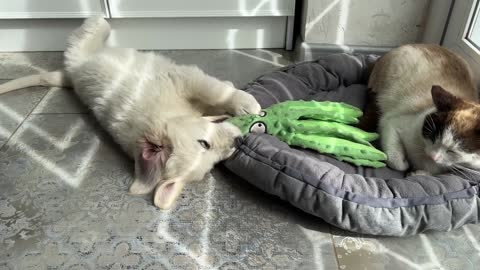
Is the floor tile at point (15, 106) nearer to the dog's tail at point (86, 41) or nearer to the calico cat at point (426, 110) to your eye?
the dog's tail at point (86, 41)

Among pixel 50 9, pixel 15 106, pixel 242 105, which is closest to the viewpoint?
pixel 242 105

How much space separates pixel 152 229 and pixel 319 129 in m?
0.70

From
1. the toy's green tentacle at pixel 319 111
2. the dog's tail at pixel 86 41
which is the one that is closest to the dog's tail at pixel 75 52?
the dog's tail at pixel 86 41

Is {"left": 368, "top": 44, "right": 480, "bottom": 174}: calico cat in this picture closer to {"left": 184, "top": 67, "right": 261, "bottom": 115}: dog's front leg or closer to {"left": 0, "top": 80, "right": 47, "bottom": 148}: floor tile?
{"left": 184, "top": 67, "right": 261, "bottom": 115}: dog's front leg

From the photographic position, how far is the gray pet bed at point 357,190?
1.28 m

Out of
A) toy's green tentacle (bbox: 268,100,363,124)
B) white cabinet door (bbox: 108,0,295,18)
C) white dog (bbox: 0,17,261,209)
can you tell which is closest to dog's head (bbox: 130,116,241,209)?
white dog (bbox: 0,17,261,209)

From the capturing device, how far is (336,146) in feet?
4.94

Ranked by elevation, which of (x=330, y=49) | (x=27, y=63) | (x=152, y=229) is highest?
(x=330, y=49)

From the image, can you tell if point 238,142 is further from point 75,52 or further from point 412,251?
point 75,52

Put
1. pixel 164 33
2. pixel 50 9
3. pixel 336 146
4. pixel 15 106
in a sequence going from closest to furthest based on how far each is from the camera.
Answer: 1. pixel 336 146
2. pixel 15 106
3. pixel 50 9
4. pixel 164 33

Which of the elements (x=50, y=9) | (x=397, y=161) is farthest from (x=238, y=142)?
(x=50, y=9)

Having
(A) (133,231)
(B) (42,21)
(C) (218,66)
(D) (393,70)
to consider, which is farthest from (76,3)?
(D) (393,70)

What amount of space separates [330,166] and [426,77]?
58 centimetres

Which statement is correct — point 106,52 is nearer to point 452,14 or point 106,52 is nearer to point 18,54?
point 18,54
